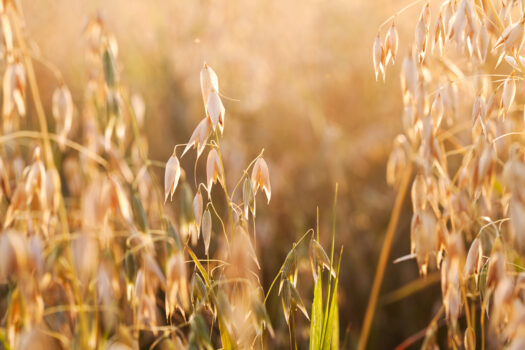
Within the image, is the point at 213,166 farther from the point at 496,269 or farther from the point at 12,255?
the point at 496,269

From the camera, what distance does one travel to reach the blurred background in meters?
2.49

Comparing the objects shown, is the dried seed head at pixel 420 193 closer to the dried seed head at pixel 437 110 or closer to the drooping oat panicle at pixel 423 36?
the dried seed head at pixel 437 110

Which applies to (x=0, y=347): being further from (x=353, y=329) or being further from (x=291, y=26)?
(x=291, y=26)

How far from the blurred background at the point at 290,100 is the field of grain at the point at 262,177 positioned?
2 centimetres

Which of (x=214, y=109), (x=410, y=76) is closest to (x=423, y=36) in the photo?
(x=410, y=76)

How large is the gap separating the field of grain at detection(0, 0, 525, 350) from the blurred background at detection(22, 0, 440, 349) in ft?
0.05

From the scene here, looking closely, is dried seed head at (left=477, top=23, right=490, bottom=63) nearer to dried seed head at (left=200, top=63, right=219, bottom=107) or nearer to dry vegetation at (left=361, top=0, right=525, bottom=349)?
dry vegetation at (left=361, top=0, right=525, bottom=349)

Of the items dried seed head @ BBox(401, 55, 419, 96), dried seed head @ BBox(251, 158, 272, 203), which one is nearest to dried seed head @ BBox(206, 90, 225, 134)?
dried seed head @ BBox(251, 158, 272, 203)

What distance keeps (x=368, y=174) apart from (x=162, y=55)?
156 centimetres

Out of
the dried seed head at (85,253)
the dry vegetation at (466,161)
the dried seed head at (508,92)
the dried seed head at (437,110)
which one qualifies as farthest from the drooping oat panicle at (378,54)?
the dried seed head at (85,253)

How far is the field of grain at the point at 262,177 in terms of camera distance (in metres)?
0.94

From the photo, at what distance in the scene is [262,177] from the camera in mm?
1105

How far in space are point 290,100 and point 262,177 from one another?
7.80 ft

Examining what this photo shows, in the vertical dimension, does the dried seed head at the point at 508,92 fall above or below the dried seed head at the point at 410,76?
below
